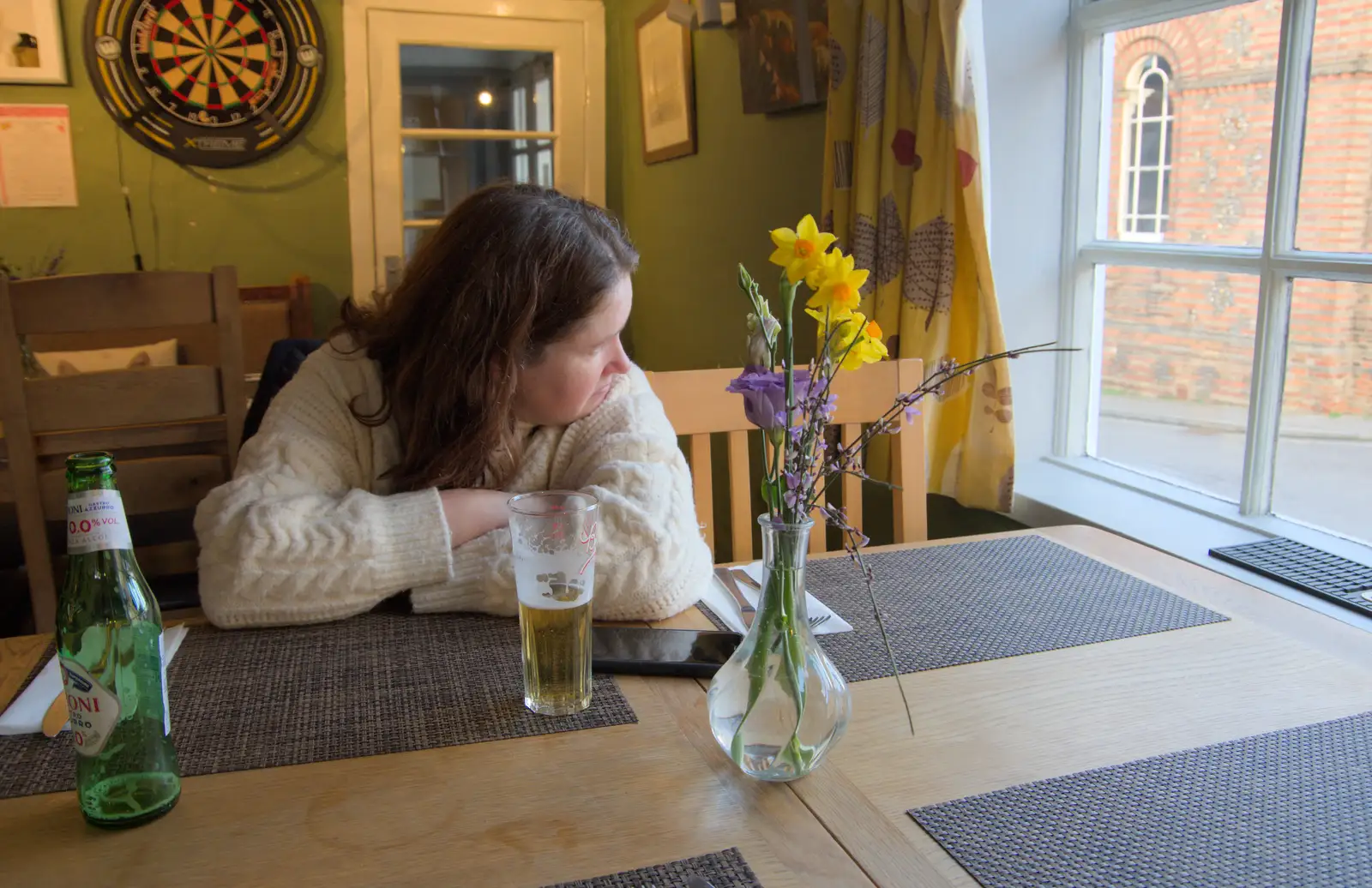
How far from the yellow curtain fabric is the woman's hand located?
2.91 ft

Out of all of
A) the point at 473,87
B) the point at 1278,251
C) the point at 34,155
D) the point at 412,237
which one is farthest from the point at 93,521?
the point at 34,155

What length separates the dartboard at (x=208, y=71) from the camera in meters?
3.57

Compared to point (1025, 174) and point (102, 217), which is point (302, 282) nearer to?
point (102, 217)

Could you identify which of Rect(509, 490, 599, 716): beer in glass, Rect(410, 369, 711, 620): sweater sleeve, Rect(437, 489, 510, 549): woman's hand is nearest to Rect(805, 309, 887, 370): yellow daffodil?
Rect(509, 490, 599, 716): beer in glass

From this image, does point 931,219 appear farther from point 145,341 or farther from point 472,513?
point 145,341

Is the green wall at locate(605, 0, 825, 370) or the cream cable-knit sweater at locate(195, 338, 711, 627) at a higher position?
the green wall at locate(605, 0, 825, 370)

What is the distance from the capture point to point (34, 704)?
859 millimetres

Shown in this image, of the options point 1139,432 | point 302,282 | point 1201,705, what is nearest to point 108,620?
point 1201,705

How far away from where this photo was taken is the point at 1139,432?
198cm

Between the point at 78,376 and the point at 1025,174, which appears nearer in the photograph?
the point at 78,376

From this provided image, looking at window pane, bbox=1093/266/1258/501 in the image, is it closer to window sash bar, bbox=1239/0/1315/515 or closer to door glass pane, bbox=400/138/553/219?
window sash bar, bbox=1239/0/1315/515

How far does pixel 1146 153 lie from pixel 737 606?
1.30 metres

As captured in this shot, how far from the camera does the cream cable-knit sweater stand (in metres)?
1.05

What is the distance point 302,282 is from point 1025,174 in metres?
2.70
